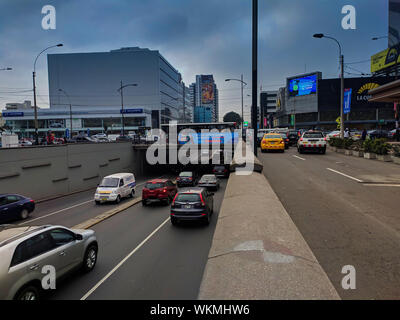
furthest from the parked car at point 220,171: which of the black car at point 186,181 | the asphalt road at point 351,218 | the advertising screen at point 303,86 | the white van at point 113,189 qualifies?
the advertising screen at point 303,86

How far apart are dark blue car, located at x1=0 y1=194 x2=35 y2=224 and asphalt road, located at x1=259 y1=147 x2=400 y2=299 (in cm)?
1579

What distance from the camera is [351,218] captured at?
10938 millimetres

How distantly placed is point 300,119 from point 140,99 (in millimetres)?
62915

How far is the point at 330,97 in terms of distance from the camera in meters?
96.4

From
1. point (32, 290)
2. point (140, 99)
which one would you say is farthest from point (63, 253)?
point (140, 99)

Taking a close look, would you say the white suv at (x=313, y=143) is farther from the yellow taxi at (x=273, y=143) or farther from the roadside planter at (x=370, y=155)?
the roadside planter at (x=370, y=155)

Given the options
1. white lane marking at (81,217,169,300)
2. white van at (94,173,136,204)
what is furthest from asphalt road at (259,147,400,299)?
white van at (94,173,136,204)

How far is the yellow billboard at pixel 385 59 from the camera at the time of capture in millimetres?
79500

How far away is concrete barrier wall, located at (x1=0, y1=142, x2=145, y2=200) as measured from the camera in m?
24.4

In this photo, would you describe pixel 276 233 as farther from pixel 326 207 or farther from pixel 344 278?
pixel 326 207

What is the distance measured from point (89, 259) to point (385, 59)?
331 ft

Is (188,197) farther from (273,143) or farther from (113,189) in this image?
(273,143)

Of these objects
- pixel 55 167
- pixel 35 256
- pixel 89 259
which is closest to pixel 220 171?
pixel 55 167

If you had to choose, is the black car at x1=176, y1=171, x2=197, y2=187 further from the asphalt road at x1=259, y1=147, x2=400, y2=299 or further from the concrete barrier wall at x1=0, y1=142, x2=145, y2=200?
the concrete barrier wall at x1=0, y1=142, x2=145, y2=200
